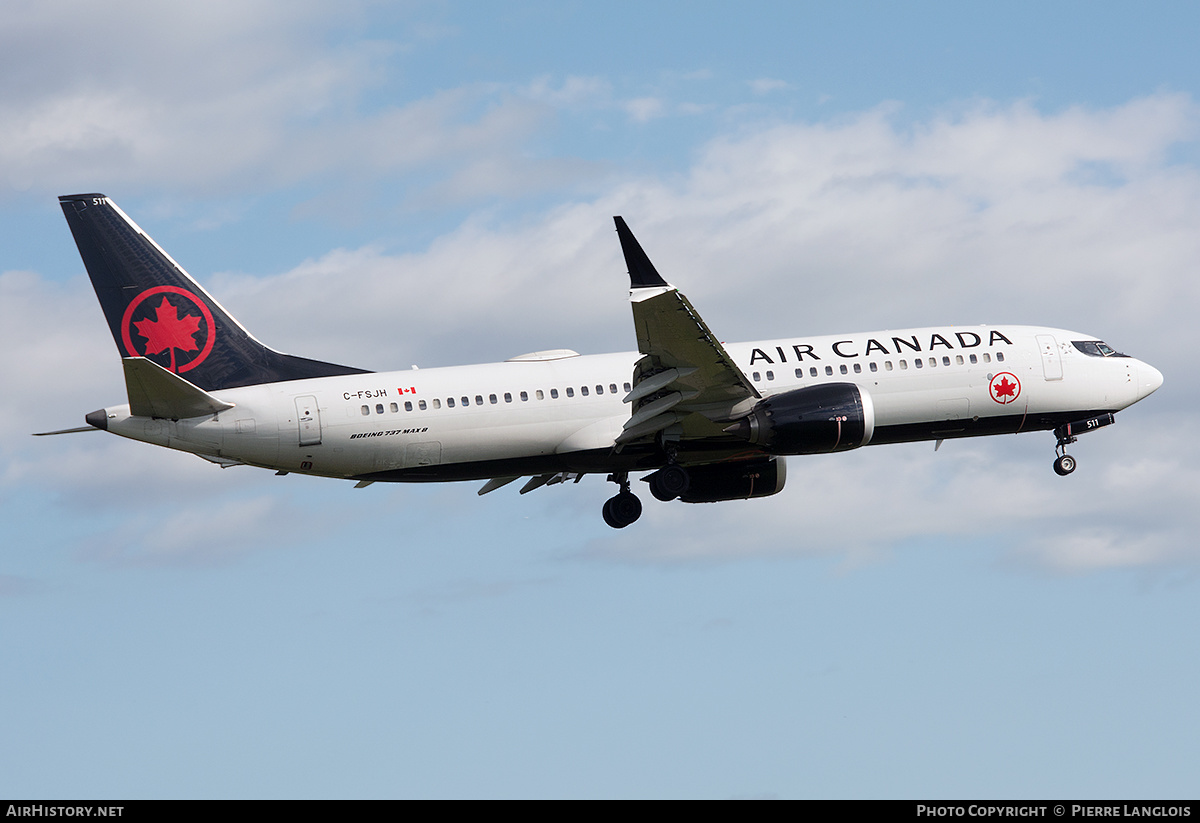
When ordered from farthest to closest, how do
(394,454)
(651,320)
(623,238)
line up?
(394,454)
(651,320)
(623,238)

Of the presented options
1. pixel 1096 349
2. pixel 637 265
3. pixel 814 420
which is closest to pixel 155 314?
pixel 637 265

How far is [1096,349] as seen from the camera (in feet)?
162

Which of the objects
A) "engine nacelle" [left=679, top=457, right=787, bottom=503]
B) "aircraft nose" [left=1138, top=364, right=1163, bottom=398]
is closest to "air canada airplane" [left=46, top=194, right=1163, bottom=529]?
"engine nacelle" [left=679, top=457, right=787, bottom=503]

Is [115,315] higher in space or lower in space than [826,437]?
higher

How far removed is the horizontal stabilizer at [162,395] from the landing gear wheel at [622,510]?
13.6 metres

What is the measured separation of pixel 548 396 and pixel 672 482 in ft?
17.1

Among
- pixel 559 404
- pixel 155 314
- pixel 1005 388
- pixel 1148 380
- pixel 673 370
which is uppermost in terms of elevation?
pixel 155 314

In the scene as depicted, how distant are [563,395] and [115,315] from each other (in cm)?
1454

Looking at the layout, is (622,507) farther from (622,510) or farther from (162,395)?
(162,395)

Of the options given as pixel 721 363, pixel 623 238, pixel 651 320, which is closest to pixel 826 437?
pixel 721 363

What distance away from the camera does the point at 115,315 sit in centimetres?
4275

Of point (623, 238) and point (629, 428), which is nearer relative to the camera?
point (623, 238)

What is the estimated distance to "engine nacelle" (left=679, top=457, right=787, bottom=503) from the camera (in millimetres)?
47844

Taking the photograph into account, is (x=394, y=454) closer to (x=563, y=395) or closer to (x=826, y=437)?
(x=563, y=395)
